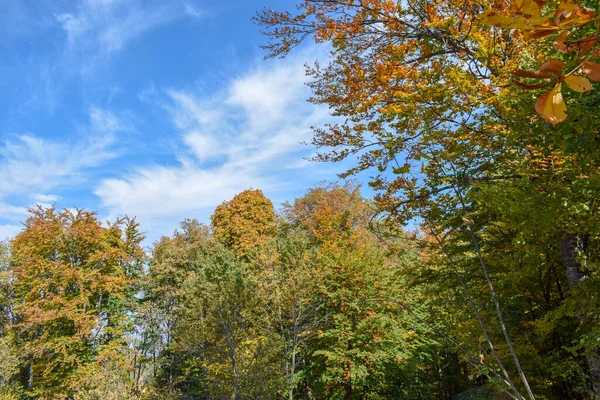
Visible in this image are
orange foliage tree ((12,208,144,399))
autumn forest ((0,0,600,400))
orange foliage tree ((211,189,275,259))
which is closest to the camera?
autumn forest ((0,0,600,400))

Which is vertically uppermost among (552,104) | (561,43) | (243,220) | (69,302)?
(243,220)

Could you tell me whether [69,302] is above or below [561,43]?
above

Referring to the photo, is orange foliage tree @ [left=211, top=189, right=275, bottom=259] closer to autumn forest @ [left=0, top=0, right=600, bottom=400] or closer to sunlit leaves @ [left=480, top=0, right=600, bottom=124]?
autumn forest @ [left=0, top=0, right=600, bottom=400]

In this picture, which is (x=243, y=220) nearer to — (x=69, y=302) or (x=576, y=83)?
(x=69, y=302)

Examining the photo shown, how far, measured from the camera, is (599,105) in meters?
2.95

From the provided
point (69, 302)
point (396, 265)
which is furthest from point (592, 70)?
point (69, 302)

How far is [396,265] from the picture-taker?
51.3 ft

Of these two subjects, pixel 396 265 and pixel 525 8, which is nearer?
pixel 525 8

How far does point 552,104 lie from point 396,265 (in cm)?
1596

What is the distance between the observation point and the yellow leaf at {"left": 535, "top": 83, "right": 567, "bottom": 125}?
603 millimetres

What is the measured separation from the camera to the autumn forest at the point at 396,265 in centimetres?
334

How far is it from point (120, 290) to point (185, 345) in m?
6.93

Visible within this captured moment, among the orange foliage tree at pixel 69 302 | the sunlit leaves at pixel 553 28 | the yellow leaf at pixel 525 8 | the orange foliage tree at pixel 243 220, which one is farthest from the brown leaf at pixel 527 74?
the orange foliage tree at pixel 243 220

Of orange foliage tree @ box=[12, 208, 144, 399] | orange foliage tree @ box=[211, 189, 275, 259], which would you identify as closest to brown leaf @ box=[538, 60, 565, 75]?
orange foliage tree @ box=[12, 208, 144, 399]
